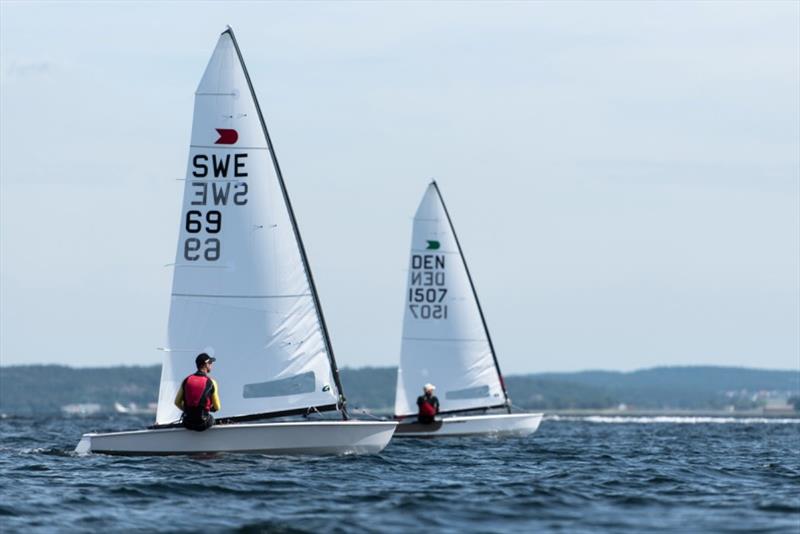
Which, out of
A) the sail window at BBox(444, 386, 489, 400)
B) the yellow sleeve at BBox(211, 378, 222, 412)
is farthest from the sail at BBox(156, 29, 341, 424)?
the sail window at BBox(444, 386, 489, 400)

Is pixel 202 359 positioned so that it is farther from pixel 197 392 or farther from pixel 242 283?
pixel 242 283

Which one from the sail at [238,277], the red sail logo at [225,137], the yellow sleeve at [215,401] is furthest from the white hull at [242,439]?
the red sail logo at [225,137]

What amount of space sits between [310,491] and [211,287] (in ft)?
24.2

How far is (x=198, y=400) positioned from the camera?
2694 cm

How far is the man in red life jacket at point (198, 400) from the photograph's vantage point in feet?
88.4

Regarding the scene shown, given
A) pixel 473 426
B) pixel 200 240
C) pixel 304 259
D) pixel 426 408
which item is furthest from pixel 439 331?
pixel 200 240

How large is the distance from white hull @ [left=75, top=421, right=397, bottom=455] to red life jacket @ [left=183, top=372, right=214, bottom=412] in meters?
0.52

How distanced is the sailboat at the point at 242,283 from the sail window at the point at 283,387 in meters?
0.02

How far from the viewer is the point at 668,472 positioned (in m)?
28.1

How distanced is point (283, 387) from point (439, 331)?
1975cm

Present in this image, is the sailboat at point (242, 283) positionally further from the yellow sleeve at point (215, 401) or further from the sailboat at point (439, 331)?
the sailboat at point (439, 331)

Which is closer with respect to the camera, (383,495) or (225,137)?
(383,495)

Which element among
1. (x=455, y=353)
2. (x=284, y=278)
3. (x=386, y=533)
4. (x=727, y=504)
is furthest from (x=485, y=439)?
(x=386, y=533)

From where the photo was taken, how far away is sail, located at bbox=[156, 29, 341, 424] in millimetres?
28969
